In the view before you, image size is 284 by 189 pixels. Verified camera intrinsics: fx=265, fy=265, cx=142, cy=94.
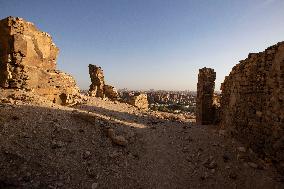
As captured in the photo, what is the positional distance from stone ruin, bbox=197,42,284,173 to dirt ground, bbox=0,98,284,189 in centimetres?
48

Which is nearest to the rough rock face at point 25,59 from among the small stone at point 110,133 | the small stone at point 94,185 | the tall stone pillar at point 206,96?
the small stone at point 110,133

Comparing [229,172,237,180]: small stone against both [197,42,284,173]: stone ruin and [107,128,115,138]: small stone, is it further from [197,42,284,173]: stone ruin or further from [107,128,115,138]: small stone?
[107,128,115,138]: small stone

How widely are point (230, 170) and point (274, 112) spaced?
2.10 metres

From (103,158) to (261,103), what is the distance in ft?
16.9

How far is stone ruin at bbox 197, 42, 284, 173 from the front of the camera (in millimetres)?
7367

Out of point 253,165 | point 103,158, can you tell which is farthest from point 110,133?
point 253,165

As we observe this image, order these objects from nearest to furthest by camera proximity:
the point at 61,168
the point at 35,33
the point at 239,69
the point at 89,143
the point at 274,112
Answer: the point at 61,168 < the point at 274,112 < the point at 89,143 < the point at 239,69 < the point at 35,33

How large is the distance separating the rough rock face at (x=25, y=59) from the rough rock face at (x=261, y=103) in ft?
26.3

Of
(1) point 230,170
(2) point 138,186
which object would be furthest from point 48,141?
(1) point 230,170

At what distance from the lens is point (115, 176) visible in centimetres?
710

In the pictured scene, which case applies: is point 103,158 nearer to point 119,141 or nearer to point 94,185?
point 119,141

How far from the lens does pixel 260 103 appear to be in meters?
8.38

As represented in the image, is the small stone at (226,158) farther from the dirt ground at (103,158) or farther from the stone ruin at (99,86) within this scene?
the stone ruin at (99,86)

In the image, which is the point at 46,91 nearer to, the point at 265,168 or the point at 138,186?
the point at 138,186
